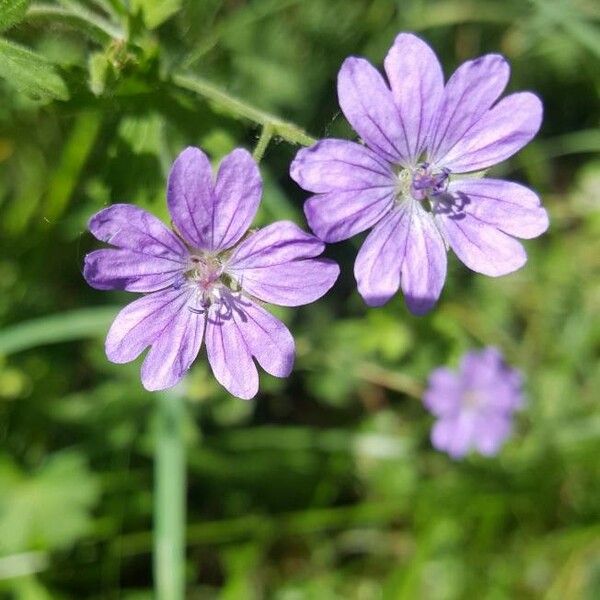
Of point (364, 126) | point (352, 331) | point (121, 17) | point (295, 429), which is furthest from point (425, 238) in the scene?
point (295, 429)

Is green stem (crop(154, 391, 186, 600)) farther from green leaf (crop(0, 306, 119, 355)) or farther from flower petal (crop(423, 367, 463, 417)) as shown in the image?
flower petal (crop(423, 367, 463, 417))

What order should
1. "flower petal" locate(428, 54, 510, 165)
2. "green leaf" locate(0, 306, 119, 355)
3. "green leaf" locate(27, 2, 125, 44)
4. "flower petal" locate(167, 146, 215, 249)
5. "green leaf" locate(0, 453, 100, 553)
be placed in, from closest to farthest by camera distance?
"flower petal" locate(167, 146, 215, 249) < "flower petal" locate(428, 54, 510, 165) < "green leaf" locate(27, 2, 125, 44) < "green leaf" locate(0, 306, 119, 355) < "green leaf" locate(0, 453, 100, 553)

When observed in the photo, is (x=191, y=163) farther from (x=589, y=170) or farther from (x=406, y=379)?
(x=589, y=170)

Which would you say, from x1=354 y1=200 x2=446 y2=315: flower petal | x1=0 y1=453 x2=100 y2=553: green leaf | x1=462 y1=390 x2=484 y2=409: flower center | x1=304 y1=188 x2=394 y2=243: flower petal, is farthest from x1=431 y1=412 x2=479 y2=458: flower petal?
x1=304 y1=188 x2=394 y2=243: flower petal

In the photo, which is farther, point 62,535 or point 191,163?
point 62,535

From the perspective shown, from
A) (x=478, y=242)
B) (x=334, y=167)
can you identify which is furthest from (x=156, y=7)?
(x=478, y=242)

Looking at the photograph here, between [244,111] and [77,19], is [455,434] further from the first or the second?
[77,19]

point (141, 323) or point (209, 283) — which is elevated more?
point (209, 283)
